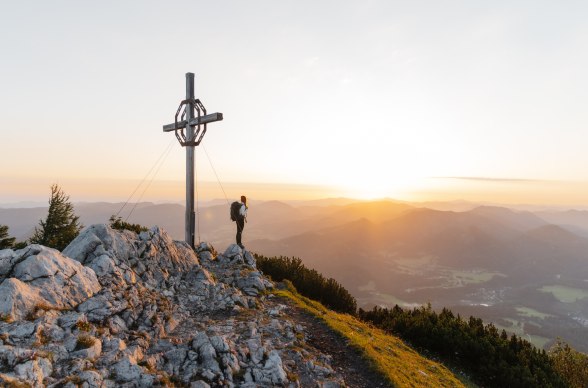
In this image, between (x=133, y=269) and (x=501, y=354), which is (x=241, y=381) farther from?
(x=501, y=354)

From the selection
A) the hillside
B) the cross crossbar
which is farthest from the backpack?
the cross crossbar

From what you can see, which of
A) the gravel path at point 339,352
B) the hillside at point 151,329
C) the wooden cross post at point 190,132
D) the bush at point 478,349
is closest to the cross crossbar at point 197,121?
the wooden cross post at point 190,132

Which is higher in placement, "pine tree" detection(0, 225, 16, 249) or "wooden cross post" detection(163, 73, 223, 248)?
"wooden cross post" detection(163, 73, 223, 248)

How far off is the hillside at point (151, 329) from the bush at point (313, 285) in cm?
367

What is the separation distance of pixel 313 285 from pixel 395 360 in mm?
7677

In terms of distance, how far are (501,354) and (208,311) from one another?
42.7 feet

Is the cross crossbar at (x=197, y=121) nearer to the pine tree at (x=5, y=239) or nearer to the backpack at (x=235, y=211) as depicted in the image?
the backpack at (x=235, y=211)

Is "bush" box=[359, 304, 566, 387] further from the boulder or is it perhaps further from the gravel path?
the boulder

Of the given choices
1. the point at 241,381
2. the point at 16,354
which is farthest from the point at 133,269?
the point at 241,381

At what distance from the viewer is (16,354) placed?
259 inches

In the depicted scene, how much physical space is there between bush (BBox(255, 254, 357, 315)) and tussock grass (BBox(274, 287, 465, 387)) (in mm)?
3433

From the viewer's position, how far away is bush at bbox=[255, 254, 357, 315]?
18.1 meters

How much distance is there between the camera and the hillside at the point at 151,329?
717 cm

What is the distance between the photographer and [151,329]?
9.73 meters
